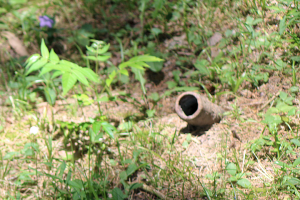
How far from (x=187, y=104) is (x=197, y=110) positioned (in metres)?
0.23

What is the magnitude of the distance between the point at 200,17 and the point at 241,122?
1560 mm

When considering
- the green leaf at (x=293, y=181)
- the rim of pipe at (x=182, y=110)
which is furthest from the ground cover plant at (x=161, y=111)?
the rim of pipe at (x=182, y=110)

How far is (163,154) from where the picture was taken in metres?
2.09

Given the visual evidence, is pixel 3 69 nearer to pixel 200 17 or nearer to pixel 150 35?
pixel 150 35

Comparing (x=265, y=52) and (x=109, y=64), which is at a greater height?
(x=265, y=52)

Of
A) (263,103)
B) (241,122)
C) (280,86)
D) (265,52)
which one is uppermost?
(265,52)

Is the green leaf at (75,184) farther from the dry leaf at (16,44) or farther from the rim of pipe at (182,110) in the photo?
the dry leaf at (16,44)

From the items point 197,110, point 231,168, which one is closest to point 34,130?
point 197,110

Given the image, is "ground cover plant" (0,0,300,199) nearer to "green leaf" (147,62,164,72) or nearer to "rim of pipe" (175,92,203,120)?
"green leaf" (147,62,164,72)

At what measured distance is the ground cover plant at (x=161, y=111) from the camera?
1.80 metres

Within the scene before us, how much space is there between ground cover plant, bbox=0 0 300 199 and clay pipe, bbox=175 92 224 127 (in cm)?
10

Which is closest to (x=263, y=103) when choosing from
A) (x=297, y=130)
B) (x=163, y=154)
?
(x=297, y=130)

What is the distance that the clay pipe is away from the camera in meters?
2.01

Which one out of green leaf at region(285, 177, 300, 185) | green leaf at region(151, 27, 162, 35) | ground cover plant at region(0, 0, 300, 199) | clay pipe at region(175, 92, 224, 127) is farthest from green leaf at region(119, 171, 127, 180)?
green leaf at region(151, 27, 162, 35)
